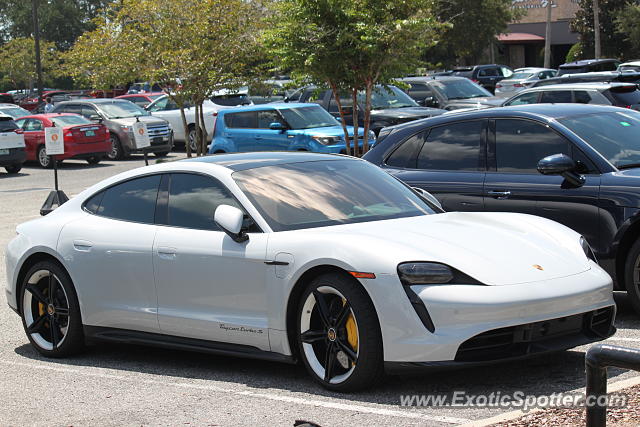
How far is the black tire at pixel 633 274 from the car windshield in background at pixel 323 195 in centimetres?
167

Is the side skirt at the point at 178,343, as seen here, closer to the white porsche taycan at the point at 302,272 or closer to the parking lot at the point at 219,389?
the white porsche taycan at the point at 302,272

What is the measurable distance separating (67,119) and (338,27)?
13.4 metres

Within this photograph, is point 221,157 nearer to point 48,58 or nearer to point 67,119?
point 67,119

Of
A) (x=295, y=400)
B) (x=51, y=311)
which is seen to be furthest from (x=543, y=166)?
(x=51, y=311)

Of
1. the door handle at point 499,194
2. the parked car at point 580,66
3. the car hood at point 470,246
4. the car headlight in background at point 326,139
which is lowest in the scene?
the car headlight in background at point 326,139

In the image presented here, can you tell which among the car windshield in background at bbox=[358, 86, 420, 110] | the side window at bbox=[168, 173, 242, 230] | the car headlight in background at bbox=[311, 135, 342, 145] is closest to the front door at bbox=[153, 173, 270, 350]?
the side window at bbox=[168, 173, 242, 230]

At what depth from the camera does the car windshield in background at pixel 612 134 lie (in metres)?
8.17

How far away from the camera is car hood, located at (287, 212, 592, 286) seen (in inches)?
228

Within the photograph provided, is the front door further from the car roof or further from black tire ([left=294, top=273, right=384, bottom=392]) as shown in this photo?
black tire ([left=294, top=273, right=384, bottom=392])

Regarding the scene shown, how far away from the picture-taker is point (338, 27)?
18062 mm

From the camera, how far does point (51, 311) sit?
25.1 ft

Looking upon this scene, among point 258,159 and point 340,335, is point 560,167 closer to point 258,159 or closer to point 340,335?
point 258,159

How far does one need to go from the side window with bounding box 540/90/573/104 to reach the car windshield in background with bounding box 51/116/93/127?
14944 mm

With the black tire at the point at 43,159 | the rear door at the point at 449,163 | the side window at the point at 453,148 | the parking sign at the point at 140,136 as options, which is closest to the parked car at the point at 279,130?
the parking sign at the point at 140,136
